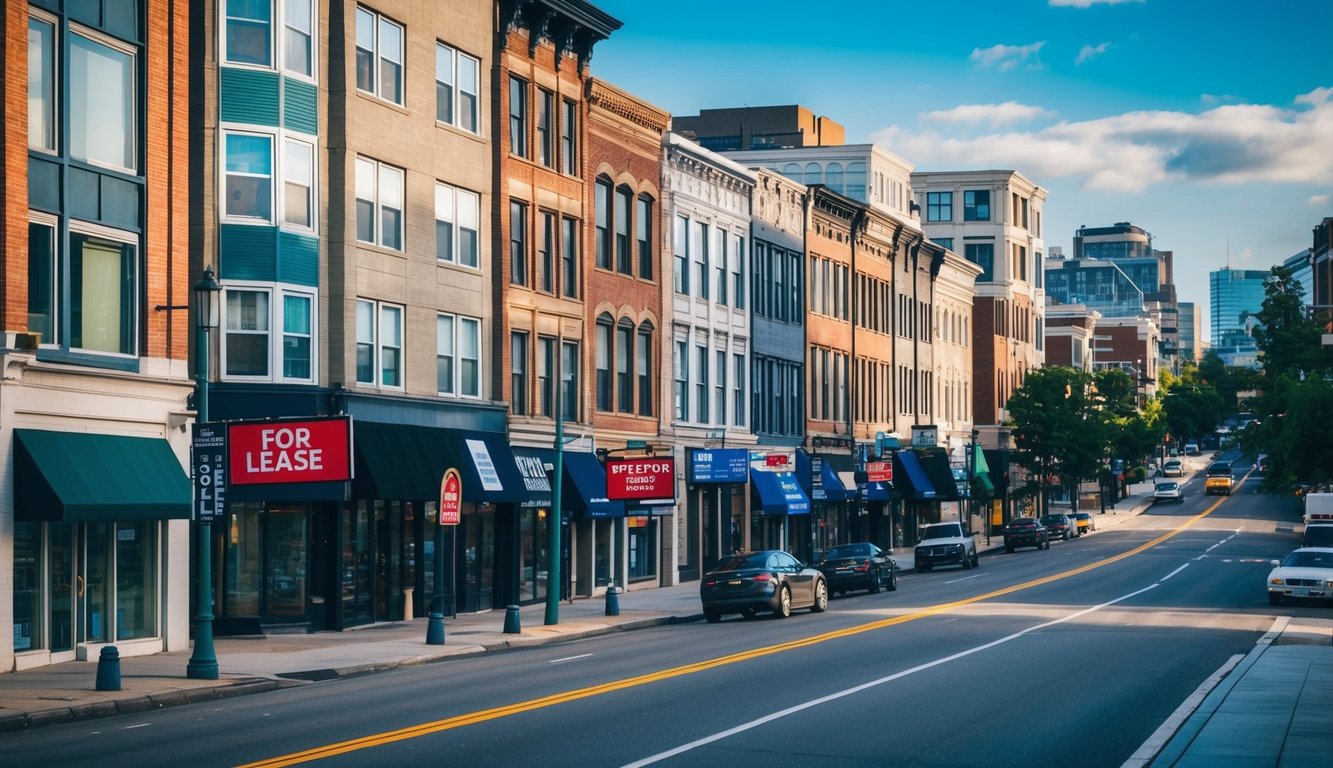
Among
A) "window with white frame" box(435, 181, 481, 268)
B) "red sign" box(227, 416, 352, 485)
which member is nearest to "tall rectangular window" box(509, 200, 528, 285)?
"window with white frame" box(435, 181, 481, 268)

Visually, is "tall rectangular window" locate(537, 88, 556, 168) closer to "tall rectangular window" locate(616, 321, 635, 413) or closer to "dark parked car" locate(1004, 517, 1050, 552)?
"tall rectangular window" locate(616, 321, 635, 413)

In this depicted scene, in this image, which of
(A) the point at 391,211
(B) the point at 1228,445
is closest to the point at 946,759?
(A) the point at 391,211

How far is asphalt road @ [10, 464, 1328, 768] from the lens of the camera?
15.9 metres

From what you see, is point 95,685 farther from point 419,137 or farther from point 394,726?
point 419,137

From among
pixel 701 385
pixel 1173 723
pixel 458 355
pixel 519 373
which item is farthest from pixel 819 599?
pixel 1173 723

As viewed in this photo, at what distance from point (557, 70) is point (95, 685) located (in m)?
26.1

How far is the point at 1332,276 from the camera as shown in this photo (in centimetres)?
12019

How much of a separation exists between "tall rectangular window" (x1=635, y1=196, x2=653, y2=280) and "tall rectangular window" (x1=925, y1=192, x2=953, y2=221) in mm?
58357

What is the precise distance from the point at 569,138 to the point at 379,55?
9693 millimetres

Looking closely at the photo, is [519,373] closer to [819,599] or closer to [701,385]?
[819,599]

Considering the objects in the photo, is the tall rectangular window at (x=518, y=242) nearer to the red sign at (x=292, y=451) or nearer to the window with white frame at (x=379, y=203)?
the window with white frame at (x=379, y=203)

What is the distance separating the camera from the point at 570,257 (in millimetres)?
46031

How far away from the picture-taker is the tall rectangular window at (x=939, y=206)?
107m

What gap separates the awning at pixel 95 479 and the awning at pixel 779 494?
30873 mm
